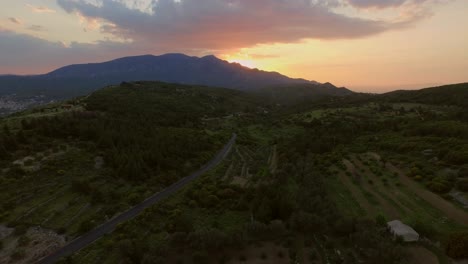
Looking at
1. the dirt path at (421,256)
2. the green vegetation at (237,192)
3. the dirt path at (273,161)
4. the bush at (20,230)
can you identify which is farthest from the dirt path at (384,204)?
the bush at (20,230)

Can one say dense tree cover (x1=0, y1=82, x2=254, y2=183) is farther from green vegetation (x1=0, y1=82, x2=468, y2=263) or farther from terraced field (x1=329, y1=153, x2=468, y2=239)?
terraced field (x1=329, y1=153, x2=468, y2=239)

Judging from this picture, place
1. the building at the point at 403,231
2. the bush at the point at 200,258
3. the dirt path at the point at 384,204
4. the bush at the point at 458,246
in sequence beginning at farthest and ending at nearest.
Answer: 1. the dirt path at the point at 384,204
2. the bush at the point at 200,258
3. the building at the point at 403,231
4. the bush at the point at 458,246

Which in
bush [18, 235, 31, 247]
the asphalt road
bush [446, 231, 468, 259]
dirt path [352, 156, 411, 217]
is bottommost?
the asphalt road

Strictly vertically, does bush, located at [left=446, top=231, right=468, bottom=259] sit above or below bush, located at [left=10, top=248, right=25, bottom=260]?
above

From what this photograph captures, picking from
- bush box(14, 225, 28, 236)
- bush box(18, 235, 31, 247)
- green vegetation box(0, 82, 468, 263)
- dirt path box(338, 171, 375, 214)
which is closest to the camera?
green vegetation box(0, 82, 468, 263)

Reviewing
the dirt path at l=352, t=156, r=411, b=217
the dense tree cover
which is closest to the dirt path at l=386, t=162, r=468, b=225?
the dirt path at l=352, t=156, r=411, b=217

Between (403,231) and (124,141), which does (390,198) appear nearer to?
(403,231)

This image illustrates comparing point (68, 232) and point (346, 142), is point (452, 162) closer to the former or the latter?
point (346, 142)

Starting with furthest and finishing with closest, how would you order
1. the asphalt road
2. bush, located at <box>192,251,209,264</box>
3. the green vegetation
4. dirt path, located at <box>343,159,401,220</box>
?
1. dirt path, located at <box>343,159,401,220</box>
2. the asphalt road
3. the green vegetation
4. bush, located at <box>192,251,209,264</box>

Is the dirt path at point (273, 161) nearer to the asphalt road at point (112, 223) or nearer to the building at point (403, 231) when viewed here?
the asphalt road at point (112, 223)

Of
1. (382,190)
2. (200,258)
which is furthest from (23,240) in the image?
(382,190)
